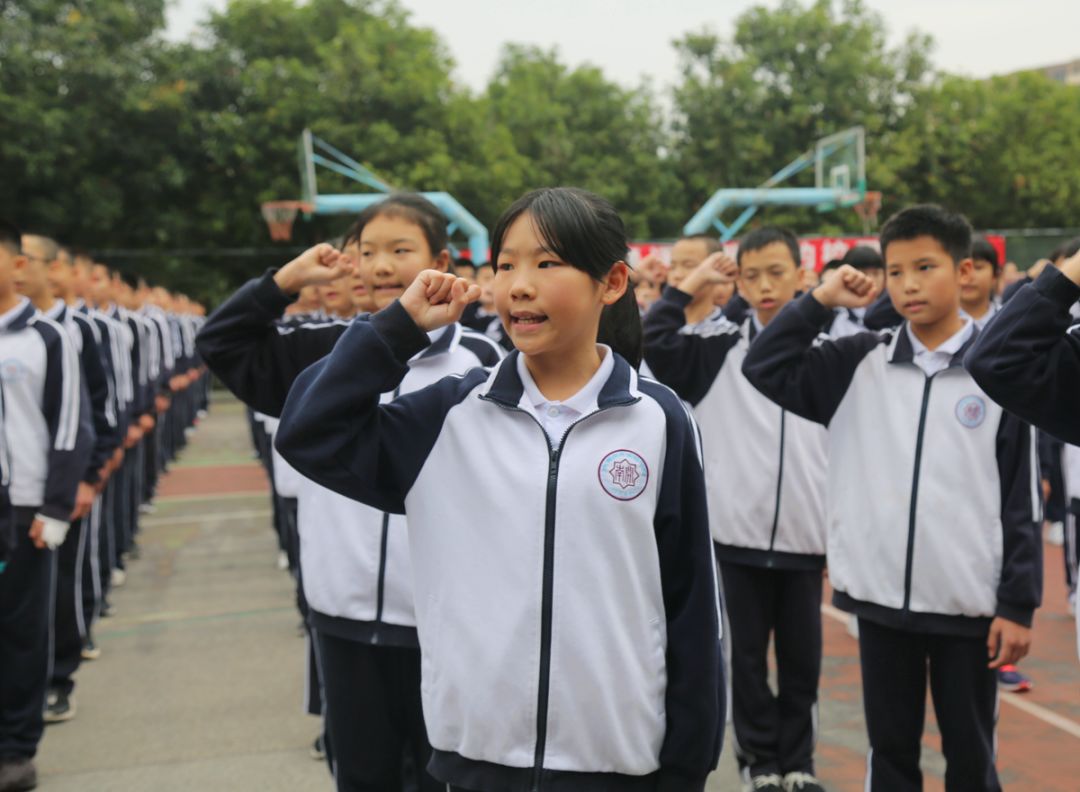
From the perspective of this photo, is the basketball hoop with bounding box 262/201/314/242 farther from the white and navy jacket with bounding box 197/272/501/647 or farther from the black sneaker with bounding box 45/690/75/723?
the white and navy jacket with bounding box 197/272/501/647

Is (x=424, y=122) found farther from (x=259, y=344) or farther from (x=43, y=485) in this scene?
(x=259, y=344)

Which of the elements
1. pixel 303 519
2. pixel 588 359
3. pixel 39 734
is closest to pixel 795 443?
pixel 303 519

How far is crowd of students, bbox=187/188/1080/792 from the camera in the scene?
85.4 inches

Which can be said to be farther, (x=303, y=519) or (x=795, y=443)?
(x=795, y=443)

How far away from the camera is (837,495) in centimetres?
354

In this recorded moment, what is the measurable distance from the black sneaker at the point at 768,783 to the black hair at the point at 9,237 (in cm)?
336

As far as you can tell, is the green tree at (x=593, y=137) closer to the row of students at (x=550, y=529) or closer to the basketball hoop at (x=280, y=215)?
the basketball hoop at (x=280, y=215)

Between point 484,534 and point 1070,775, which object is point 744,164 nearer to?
point 1070,775

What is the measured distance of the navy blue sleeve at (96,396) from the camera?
5.45 meters

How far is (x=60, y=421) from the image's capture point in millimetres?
4645

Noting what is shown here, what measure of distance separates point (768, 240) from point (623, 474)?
2539 millimetres

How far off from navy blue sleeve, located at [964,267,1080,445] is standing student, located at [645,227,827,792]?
174 centimetres

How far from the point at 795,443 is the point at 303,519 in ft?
6.33

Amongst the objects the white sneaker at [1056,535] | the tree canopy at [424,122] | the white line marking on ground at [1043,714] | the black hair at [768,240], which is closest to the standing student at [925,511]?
the black hair at [768,240]
